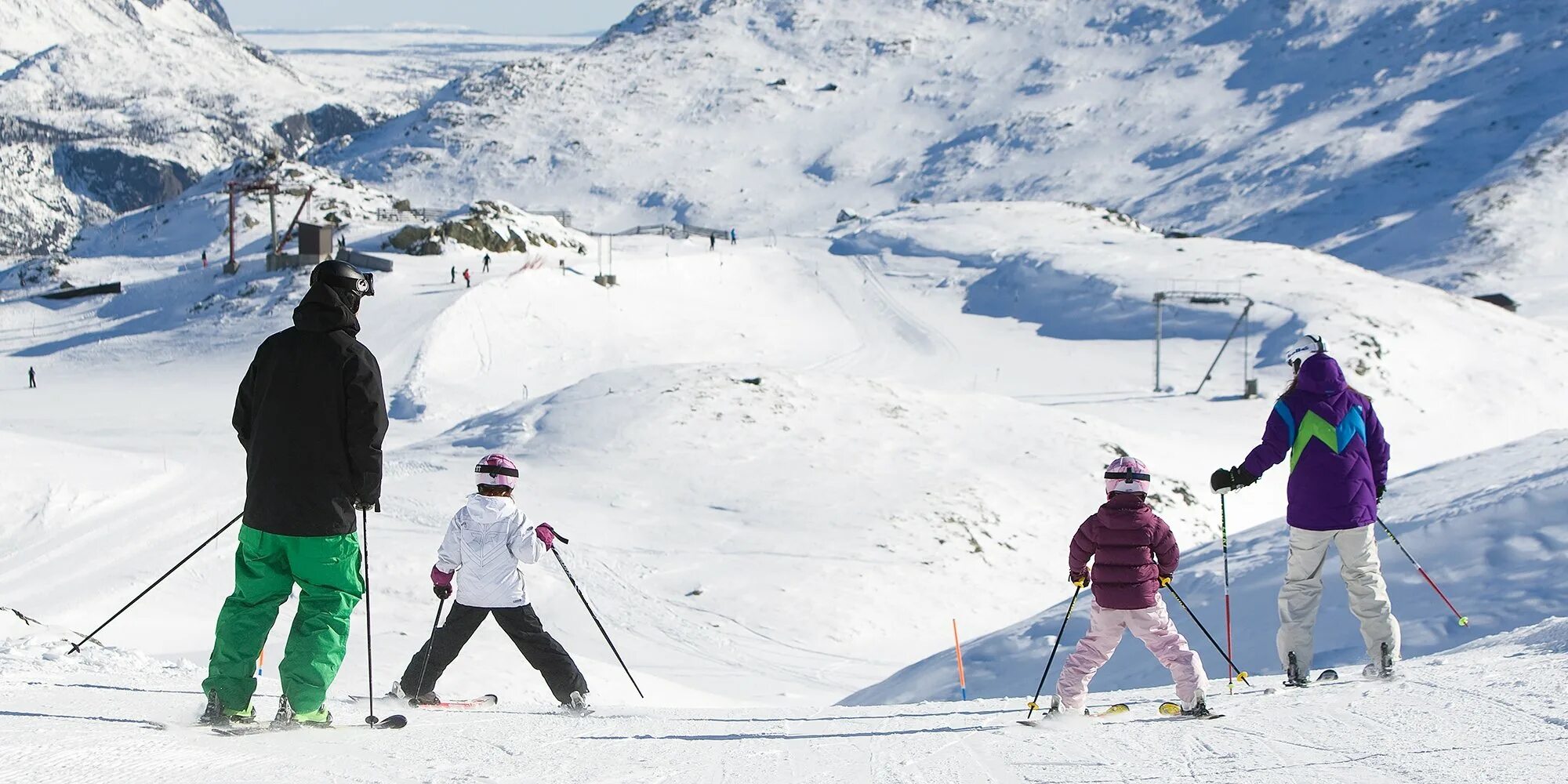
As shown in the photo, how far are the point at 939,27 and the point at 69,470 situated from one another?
155m

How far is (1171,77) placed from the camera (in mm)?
144125

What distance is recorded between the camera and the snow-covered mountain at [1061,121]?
10562 cm

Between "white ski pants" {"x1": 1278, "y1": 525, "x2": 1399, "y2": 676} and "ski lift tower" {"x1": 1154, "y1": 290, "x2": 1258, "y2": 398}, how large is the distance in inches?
1531

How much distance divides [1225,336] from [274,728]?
5151cm

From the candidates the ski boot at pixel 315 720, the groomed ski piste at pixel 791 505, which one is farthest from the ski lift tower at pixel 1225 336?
the ski boot at pixel 315 720

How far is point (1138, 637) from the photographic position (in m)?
6.80

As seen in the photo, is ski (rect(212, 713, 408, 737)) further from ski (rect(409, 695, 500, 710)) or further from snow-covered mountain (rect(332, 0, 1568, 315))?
snow-covered mountain (rect(332, 0, 1568, 315))

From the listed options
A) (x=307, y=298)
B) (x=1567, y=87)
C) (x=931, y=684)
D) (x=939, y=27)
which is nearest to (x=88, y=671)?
(x=307, y=298)

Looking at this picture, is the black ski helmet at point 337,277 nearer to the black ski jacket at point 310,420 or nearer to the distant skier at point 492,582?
the black ski jacket at point 310,420

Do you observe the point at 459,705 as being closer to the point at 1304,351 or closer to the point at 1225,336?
the point at 1304,351

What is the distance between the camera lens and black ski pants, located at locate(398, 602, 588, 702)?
7.38 metres

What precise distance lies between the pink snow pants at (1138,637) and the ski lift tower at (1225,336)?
131 feet

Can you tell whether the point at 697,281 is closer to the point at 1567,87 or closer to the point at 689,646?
the point at 689,646

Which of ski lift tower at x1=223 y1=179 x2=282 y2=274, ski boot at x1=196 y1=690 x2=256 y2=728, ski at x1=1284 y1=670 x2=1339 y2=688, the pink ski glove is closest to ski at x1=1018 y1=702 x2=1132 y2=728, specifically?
ski at x1=1284 y1=670 x2=1339 y2=688
